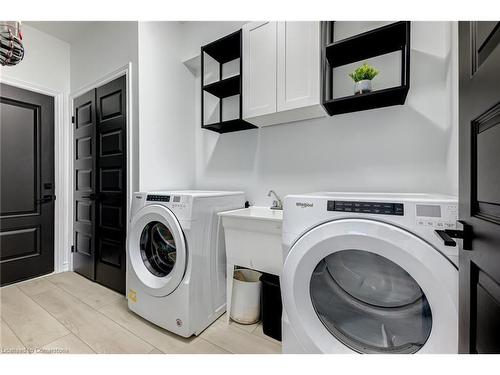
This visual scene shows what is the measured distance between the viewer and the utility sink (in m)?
1.35

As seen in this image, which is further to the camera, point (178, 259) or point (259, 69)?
point (259, 69)

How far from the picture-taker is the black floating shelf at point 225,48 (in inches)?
70.8

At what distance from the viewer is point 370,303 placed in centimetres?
98

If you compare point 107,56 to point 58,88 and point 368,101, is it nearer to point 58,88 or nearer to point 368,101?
point 58,88

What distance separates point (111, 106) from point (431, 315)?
2.72 m

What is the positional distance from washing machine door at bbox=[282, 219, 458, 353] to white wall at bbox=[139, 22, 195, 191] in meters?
1.52

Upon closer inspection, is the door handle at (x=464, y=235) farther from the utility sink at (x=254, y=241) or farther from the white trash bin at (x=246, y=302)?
the white trash bin at (x=246, y=302)

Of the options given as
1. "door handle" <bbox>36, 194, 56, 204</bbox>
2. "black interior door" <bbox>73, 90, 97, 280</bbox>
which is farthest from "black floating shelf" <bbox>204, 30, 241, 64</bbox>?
"door handle" <bbox>36, 194, 56, 204</bbox>

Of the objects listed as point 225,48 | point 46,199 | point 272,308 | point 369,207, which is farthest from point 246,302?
point 46,199

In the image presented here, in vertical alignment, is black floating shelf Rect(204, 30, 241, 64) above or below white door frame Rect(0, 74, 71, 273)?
above

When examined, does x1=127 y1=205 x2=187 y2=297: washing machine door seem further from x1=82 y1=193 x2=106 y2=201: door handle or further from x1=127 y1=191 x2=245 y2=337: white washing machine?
x1=82 y1=193 x2=106 y2=201: door handle

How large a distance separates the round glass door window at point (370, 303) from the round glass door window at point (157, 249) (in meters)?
1.08

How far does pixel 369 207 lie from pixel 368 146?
0.80 m
